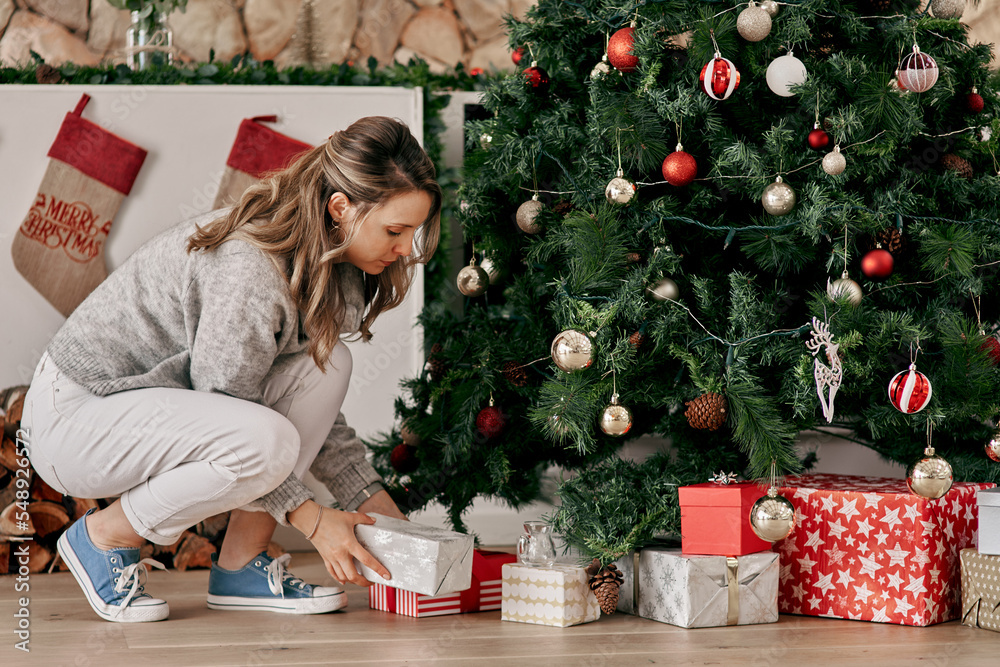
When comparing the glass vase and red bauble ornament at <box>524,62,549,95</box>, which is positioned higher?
the glass vase

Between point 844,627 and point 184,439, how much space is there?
0.99 metres

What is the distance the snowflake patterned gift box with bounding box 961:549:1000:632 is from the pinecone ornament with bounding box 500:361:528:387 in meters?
0.72

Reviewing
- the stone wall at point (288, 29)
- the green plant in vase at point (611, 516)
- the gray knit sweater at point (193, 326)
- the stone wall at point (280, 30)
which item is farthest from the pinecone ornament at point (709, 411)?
the stone wall at point (280, 30)

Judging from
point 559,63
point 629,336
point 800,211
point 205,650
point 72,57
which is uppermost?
point 72,57

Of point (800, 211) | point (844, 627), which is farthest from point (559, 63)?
point (844, 627)

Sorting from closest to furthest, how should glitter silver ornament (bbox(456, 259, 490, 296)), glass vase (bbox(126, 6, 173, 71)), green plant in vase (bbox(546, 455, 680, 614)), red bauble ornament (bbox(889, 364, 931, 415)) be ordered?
red bauble ornament (bbox(889, 364, 931, 415)), green plant in vase (bbox(546, 455, 680, 614)), glitter silver ornament (bbox(456, 259, 490, 296)), glass vase (bbox(126, 6, 173, 71))

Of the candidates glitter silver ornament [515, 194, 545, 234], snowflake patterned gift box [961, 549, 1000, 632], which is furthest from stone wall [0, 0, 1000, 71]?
snowflake patterned gift box [961, 549, 1000, 632]

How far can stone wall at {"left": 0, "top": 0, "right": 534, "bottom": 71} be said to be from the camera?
8.90 ft

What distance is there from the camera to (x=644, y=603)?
1.40 m

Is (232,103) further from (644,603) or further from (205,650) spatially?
(644,603)

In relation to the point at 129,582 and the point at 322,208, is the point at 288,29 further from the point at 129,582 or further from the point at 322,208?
the point at 129,582

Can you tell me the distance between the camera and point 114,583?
136cm

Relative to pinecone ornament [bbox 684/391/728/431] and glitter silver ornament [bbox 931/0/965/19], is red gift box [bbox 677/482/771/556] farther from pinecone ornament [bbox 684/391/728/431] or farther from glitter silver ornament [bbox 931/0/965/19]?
glitter silver ornament [bbox 931/0/965/19]

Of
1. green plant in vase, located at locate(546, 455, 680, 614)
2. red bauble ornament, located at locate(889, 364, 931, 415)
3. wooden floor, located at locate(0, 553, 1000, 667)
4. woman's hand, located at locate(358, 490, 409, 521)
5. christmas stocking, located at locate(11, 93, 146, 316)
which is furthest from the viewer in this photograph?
christmas stocking, located at locate(11, 93, 146, 316)
